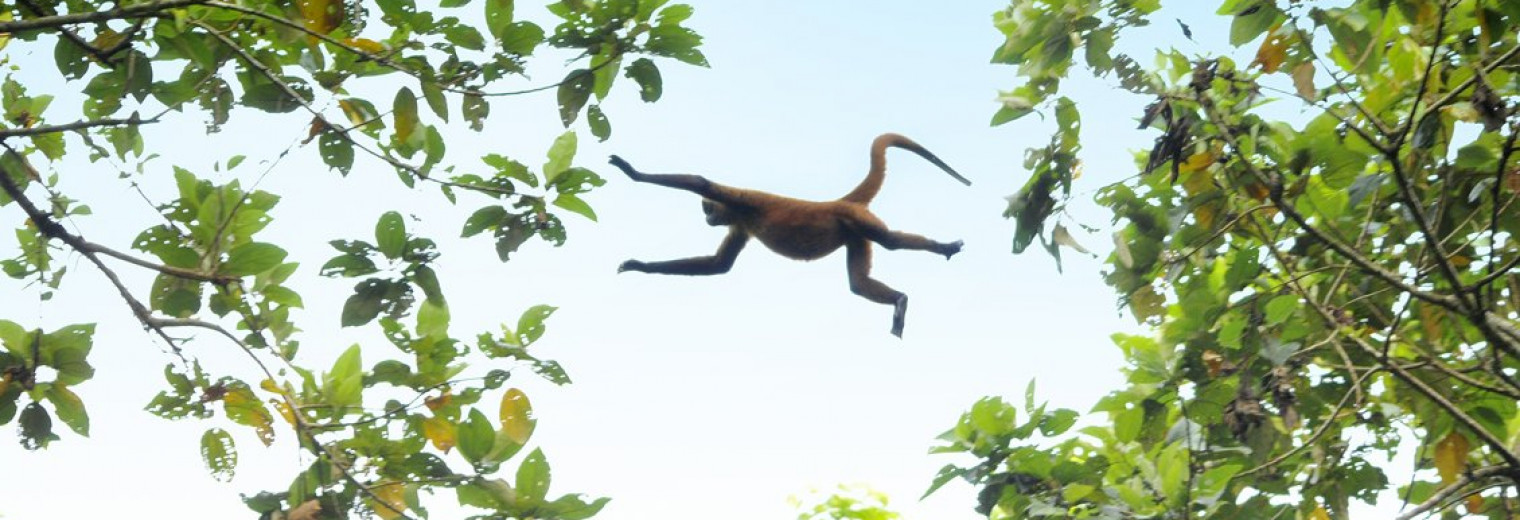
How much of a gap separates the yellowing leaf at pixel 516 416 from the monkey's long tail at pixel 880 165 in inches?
173

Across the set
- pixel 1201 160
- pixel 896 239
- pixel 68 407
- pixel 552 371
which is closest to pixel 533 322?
pixel 552 371

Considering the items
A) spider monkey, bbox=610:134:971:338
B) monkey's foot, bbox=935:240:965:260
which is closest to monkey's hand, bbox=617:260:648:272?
spider monkey, bbox=610:134:971:338

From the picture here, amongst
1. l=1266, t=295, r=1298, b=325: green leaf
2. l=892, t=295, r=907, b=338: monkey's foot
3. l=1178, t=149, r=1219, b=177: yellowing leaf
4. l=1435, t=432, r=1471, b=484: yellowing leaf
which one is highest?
l=892, t=295, r=907, b=338: monkey's foot

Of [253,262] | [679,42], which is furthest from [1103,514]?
[253,262]

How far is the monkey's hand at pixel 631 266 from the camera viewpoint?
29.2 feet

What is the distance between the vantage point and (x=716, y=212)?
28.7 feet

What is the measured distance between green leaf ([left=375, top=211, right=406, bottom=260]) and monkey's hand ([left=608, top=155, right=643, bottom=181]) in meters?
3.36

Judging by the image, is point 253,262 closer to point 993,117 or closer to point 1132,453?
point 993,117

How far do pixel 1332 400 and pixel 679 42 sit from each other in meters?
4.11

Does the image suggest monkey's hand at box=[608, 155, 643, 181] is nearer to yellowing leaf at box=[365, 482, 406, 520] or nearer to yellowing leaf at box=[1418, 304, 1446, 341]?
yellowing leaf at box=[365, 482, 406, 520]

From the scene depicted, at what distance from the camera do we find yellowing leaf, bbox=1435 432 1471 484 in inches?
215

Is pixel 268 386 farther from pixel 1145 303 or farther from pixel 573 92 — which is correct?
pixel 1145 303

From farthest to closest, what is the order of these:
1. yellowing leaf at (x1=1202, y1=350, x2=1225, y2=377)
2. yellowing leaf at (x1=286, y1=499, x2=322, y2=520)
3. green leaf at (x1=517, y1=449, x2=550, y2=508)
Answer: yellowing leaf at (x1=1202, y1=350, x2=1225, y2=377), green leaf at (x1=517, y1=449, x2=550, y2=508), yellowing leaf at (x1=286, y1=499, x2=322, y2=520)

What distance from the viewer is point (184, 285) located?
457 cm
